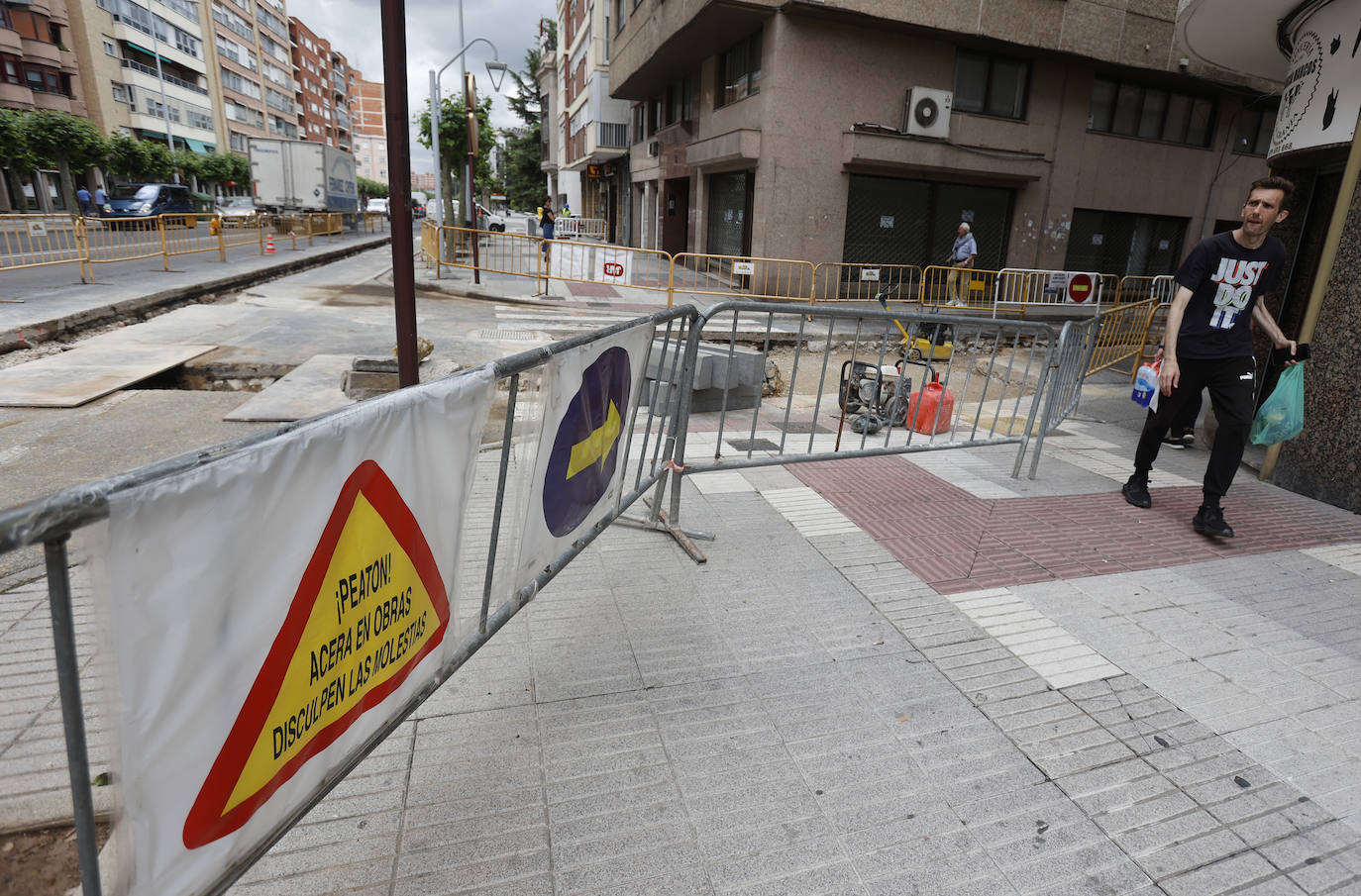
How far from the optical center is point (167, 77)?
60156 millimetres

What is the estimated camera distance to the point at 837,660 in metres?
3.34

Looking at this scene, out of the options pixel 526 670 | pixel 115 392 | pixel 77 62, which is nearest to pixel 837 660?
pixel 526 670

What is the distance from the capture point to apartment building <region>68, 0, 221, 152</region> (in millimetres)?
50594

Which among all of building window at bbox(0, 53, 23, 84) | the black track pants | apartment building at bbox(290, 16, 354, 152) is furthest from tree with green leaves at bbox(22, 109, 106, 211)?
apartment building at bbox(290, 16, 354, 152)

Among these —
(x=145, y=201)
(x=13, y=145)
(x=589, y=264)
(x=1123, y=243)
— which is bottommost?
(x=589, y=264)

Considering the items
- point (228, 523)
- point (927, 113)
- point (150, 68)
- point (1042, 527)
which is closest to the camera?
point (228, 523)

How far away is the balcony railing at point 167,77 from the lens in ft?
180

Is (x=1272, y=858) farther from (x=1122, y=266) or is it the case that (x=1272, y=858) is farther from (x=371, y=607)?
(x=1122, y=266)

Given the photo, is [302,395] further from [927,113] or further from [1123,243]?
[1123,243]

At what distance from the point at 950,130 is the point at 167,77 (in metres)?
67.2

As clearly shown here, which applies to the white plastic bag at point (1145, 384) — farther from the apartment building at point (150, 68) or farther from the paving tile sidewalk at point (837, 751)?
the apartment building at point (150, 68)

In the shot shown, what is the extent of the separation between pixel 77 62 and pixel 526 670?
66.5m

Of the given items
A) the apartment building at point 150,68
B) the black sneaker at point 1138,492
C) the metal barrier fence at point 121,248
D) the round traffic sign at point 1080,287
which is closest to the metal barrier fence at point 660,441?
the black sneaker at point 1138,492

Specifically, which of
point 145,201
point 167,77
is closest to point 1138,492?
point 145,201
